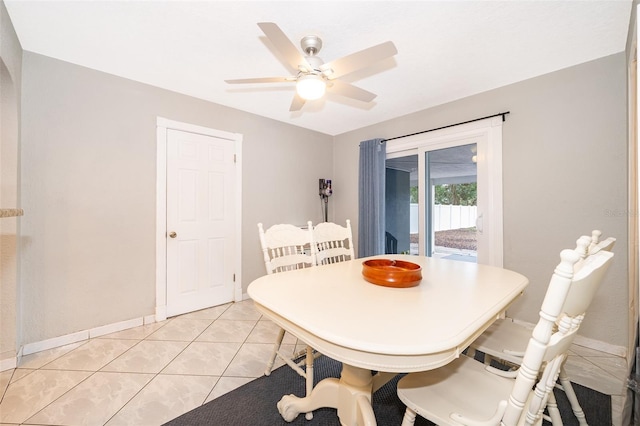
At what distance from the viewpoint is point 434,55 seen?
2.19 meters

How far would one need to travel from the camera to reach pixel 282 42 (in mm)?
1459

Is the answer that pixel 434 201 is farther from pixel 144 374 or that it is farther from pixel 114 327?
pixel 114 327

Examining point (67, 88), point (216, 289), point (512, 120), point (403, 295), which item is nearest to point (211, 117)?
point (67, 88)

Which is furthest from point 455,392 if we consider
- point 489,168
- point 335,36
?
point 489,168

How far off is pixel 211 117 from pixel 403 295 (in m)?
2.91

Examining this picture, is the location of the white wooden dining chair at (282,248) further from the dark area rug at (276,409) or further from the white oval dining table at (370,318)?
the white oval dining table at (370,318)

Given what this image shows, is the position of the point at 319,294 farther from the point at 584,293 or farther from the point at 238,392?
the point at 238,392

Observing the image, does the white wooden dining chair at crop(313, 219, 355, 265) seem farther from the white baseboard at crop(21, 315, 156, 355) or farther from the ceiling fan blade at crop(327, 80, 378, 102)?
the white baseboard at crop(21, 315, 156, 355)

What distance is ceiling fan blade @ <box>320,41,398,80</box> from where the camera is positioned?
1458 mm

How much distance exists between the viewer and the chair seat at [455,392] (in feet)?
3.06

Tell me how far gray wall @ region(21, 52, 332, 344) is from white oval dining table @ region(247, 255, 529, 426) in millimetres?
1948

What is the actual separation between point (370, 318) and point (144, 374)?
1.83 metres

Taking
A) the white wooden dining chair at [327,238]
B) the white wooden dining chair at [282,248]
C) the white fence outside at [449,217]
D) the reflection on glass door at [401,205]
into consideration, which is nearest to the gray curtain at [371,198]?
→ the reflection on glass door at [401,205]

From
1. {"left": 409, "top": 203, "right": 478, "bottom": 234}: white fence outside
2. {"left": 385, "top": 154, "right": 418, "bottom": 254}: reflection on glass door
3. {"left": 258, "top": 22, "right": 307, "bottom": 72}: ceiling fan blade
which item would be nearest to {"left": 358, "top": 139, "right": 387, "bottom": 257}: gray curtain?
{"left": 385, "top": 154, "right": 418, "bottom": 254}: reflection on glass door
